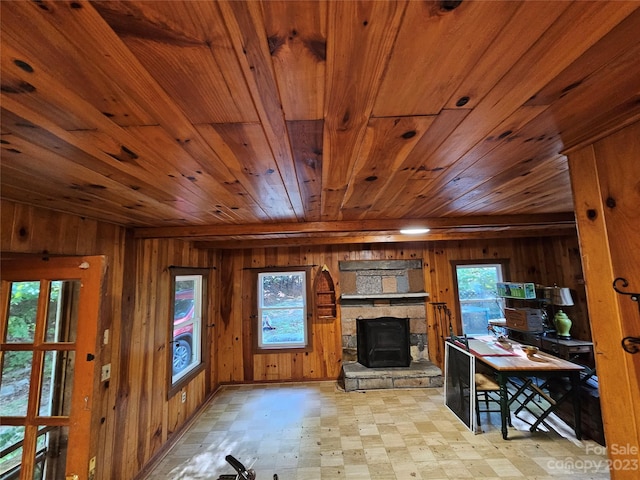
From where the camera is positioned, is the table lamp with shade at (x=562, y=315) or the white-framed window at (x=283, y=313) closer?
the table lamp with shade at (x=562, y=315)

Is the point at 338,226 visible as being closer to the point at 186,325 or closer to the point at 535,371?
the point at 535,371

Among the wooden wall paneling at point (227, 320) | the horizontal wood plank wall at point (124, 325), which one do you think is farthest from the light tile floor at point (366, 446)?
the wooden wall paneling at point (227, 320)

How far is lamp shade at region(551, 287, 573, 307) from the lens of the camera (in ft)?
13.3

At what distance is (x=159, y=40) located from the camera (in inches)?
21.8

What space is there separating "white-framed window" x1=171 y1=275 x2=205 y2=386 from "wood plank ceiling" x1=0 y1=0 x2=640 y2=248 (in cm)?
234

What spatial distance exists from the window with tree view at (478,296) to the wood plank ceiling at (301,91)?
3.73 metres

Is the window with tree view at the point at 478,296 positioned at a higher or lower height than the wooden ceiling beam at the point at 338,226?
lower

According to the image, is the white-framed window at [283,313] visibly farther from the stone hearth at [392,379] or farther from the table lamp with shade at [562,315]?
the table lamp with shade at [562,315]

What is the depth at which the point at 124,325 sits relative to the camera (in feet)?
7.98

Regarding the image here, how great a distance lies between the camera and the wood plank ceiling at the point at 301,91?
53cm

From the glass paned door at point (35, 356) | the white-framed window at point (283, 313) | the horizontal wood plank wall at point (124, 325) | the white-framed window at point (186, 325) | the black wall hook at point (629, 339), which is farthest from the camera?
the white-framed window at point (283, 313)

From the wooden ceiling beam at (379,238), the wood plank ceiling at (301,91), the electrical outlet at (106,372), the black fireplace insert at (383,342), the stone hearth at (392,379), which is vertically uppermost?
the wooden ceiling beam at (379,238)

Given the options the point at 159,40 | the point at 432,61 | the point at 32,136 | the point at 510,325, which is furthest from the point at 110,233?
the point at 510,325

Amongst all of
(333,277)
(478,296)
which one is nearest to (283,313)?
(333,277)
